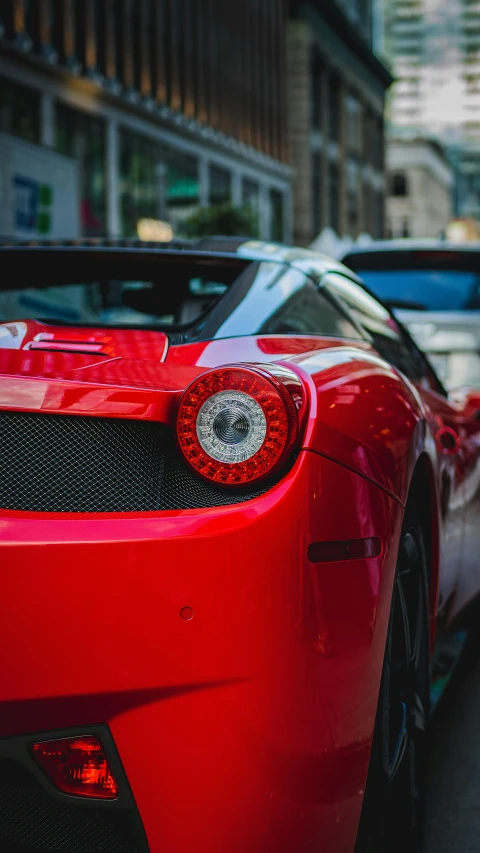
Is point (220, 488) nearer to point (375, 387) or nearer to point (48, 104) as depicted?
point (375, 387)

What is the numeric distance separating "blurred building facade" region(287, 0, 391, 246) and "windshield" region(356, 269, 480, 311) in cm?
4118

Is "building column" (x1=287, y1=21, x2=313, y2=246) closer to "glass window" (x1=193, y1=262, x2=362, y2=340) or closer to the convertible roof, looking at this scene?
the convertible roof

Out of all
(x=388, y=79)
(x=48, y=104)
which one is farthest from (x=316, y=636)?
(x=388, y=79)

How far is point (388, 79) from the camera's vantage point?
69.1m

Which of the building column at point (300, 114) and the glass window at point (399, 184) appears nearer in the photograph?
the building column at point (300, 114)

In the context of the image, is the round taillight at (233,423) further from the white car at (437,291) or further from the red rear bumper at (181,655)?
the white car at (437,291)

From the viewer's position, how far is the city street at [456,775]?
9.23 ft

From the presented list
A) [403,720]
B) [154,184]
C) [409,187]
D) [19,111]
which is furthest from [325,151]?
[403,720]

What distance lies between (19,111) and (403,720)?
23647 mm

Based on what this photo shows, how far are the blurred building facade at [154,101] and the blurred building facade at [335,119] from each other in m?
2.92

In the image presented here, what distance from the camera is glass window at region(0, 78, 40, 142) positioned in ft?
77.9

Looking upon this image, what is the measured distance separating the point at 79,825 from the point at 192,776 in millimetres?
251

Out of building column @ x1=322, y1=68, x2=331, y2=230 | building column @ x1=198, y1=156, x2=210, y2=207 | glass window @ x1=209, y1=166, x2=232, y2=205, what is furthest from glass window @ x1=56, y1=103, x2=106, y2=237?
building column @ x1=322, y1=68, x2=331, y2=230

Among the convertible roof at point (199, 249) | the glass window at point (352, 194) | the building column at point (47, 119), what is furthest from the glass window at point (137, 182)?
the glass window at point (352, 194)
